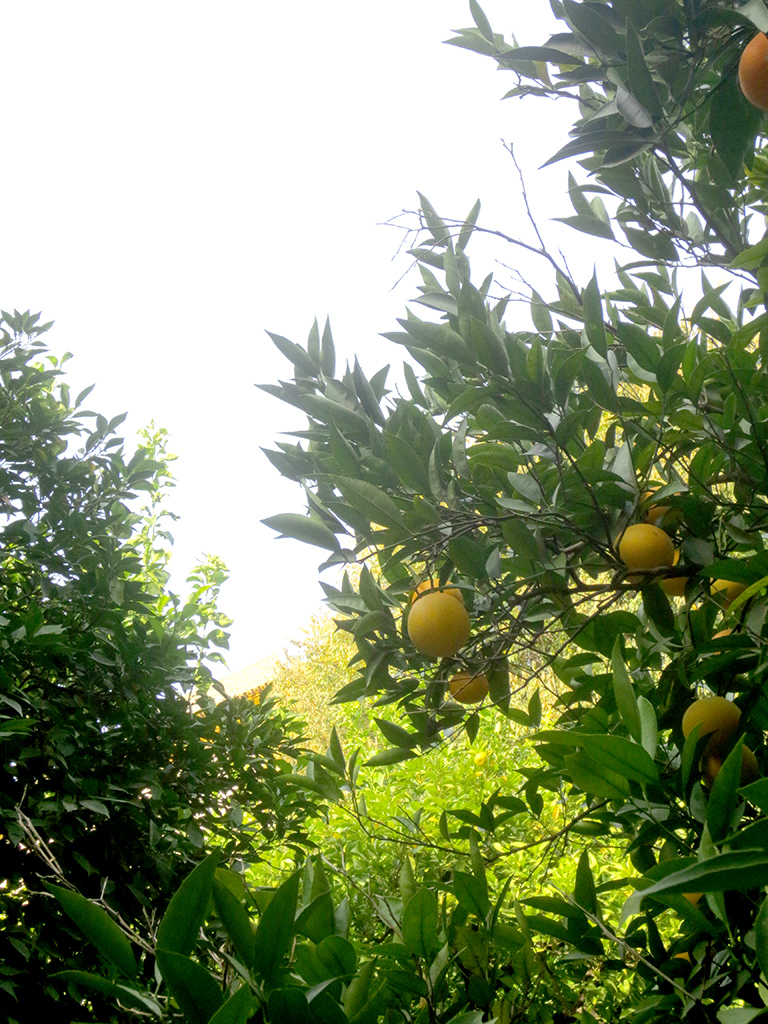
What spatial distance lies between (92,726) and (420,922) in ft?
4.33

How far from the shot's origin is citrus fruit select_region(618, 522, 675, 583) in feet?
3.14

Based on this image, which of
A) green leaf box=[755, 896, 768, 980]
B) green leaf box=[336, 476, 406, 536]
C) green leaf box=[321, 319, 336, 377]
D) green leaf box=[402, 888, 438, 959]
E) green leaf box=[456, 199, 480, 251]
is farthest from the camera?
green leaf box=[456, 199, 480, 251]

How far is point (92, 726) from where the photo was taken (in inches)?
72.3

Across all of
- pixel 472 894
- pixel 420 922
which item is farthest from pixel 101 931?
pixel 472 894

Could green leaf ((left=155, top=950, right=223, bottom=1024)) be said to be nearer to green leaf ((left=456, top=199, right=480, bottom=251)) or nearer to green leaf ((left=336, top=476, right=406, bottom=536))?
green leaf ((left=336, top=476, right=406, bottom=536))

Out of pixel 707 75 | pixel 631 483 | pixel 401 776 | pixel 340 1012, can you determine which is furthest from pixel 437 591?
pixel 401 776

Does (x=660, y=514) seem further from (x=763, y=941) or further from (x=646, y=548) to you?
(x=763, y=941)

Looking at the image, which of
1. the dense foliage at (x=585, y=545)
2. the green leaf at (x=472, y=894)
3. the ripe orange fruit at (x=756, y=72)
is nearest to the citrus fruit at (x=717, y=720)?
the dense foliage at (x=585, y=545)

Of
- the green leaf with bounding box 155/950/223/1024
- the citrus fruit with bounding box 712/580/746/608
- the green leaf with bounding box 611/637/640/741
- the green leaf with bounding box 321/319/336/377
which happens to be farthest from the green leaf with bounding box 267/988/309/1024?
the green leaf with bounding box 321/319/336/377

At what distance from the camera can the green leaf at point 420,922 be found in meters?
0.72

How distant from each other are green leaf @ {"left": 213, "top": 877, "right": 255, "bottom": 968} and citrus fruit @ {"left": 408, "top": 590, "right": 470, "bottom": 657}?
1.59 feet

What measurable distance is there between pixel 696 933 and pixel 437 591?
48cm

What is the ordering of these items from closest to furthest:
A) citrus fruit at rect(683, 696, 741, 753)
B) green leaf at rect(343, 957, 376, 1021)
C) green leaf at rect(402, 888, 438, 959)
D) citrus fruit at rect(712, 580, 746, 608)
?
green leaf at rect(343, 957, 376, 1021), green leaf at rect(402, 888, 438, 959), citrus fruit at rect(683, 696, 741, 753), citrus fruit at rect(712, 580, 746, 608)

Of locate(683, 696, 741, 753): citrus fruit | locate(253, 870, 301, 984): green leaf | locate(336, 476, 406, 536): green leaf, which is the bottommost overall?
locate(683, 696, 741, 753): citrus fruit
